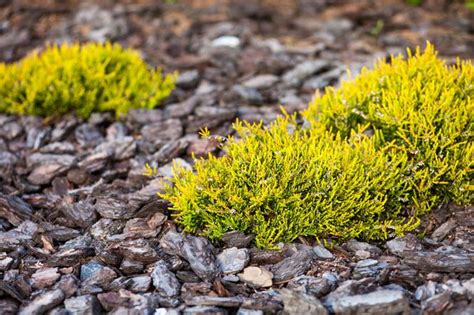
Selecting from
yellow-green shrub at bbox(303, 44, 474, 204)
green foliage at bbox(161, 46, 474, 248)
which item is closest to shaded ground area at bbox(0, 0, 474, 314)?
green foliage at bbox(161, 46, 474, 248)

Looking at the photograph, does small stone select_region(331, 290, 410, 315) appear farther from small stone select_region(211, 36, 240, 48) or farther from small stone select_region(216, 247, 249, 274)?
small stone select_region(211, 36, 240, 48)

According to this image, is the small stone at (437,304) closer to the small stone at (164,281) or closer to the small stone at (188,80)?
the small stone at (164,281)

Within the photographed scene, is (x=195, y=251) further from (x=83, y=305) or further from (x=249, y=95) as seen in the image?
(x=249, y=95)

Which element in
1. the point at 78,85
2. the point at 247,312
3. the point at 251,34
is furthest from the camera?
the point at 251,34

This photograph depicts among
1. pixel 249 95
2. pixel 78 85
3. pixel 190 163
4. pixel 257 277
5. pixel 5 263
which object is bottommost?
pixel 257 277

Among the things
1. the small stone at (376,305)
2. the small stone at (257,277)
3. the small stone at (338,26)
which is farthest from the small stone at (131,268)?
the small stone at (338,26)

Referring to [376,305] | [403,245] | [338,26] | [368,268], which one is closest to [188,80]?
[338,26]
